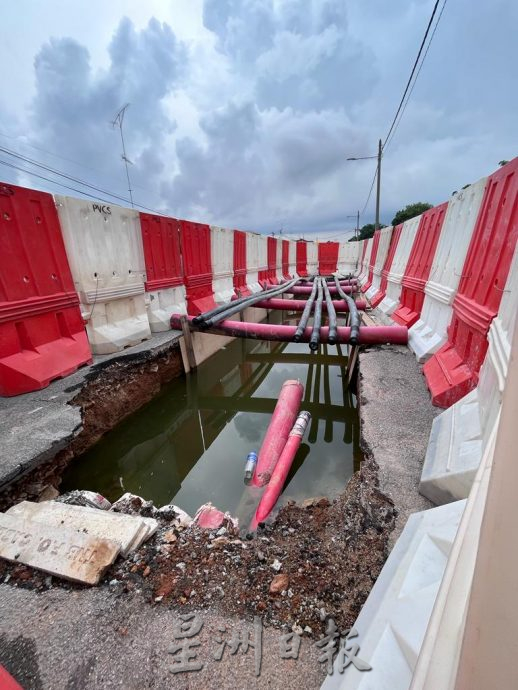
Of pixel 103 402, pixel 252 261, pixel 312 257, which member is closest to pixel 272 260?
pixel 252 261

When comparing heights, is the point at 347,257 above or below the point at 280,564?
above

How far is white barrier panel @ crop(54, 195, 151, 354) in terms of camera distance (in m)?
4.00

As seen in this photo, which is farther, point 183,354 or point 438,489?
point 183,354

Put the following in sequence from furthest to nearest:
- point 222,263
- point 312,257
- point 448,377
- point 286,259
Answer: point 312,257
point 286,259
point 222,263
point 448,377

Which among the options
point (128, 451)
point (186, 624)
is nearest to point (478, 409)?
point (186, 624)

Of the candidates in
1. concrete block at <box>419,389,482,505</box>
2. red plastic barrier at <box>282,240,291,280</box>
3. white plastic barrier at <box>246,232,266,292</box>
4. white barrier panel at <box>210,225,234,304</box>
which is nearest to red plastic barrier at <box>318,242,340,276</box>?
red plastic barrier at <box>282,240,291,280</box>

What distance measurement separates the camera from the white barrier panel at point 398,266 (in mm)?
6105

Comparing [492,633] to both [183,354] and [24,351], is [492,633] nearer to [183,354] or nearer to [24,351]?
[24,351]

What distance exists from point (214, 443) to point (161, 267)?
3523 mm

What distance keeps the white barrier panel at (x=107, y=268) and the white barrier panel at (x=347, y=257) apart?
19.6m

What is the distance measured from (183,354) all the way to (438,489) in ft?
15.6

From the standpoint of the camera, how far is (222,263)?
8.24m

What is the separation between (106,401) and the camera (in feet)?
12.6

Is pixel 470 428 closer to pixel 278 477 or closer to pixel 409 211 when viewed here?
pixel 278 477
